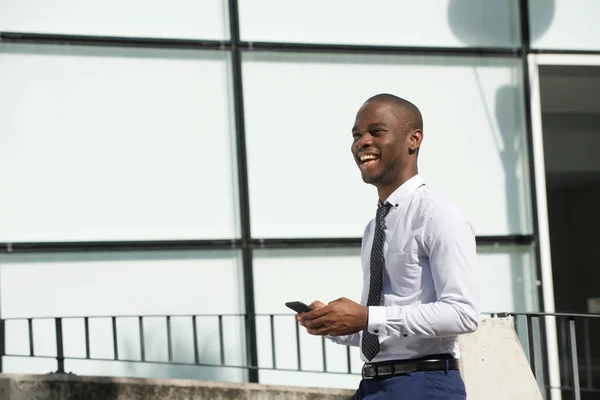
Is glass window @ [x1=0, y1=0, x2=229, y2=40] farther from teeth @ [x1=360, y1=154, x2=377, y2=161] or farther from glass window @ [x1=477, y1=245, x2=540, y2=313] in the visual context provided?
teeth @ [x1=360, y1=154, x2=377, y2=161]

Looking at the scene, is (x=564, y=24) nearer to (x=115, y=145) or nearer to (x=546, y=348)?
(x=546, y=348)

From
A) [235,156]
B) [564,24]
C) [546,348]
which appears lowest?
[546,348]

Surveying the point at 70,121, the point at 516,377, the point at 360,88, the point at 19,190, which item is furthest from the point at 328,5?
the point at 516,377

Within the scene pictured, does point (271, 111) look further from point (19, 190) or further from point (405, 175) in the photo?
point (405, 175)

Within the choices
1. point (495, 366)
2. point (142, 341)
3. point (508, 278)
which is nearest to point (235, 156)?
point (142, 341)

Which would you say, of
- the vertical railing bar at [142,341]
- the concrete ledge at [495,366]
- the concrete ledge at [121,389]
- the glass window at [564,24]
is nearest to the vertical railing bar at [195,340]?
the vertical railing bar at [142,341]

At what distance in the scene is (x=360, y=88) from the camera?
27.0 ft

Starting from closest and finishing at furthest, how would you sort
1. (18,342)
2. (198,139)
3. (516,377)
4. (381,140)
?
(381,140)
(516,377)
(18,342)
(198,139)

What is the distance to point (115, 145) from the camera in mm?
7621

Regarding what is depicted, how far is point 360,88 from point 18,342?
9.91 feet

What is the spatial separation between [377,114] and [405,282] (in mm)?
462

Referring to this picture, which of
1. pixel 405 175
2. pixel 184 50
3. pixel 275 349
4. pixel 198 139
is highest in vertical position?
pixel 184 50

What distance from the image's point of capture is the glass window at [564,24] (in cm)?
870

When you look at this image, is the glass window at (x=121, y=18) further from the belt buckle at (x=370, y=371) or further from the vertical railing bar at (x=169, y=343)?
the belt buckle at (x=370, y=371)
